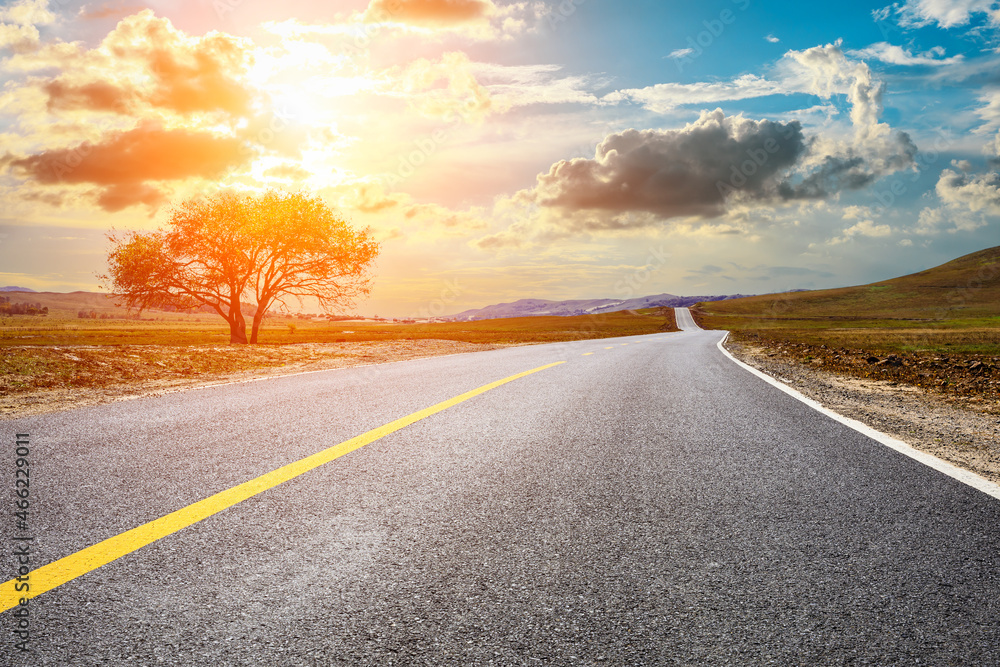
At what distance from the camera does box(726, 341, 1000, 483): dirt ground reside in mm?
5629

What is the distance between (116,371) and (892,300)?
17455cm

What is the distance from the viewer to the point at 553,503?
144 inches

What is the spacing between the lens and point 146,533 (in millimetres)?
2973

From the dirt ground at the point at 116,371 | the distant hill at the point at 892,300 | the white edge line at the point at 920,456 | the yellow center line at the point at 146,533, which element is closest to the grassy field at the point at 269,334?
the dirt ground at the point at 116,371

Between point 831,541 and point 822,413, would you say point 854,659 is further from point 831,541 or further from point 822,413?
point 822,413

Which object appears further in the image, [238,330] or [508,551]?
[238,330]

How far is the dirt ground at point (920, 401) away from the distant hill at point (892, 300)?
12279cm

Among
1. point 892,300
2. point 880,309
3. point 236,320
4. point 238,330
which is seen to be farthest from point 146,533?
point 892,300

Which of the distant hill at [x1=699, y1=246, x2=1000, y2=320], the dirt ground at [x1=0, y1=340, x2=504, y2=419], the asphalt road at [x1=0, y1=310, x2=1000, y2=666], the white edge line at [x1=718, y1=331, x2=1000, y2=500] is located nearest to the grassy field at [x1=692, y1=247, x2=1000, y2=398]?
the distant hill at [x1=699, y1=246, x2=1000, y2=320]

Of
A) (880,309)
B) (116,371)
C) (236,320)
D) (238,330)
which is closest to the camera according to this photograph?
(116,371)

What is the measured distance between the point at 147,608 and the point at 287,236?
1072 inches

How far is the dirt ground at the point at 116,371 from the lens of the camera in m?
8.39

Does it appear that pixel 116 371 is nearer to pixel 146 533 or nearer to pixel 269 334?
pixel 146 533

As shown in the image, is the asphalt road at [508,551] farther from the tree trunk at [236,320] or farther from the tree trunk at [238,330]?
the tree trunk at [238,330]
